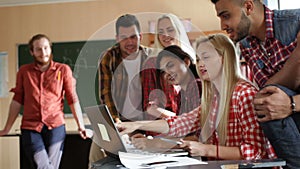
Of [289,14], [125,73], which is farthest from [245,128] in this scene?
[125,73]

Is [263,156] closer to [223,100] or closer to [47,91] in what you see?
[223,100]

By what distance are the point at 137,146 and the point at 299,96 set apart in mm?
560

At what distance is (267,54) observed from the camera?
131cm

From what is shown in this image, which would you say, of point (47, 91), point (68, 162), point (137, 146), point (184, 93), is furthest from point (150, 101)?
point (68, 162)

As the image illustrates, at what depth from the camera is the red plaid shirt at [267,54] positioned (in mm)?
1262

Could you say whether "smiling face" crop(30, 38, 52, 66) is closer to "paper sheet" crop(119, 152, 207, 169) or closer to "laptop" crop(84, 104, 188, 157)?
"laptop" crop(84, 104, 188, 157)

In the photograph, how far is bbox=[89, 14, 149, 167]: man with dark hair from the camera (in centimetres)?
169

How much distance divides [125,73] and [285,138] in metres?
0.88

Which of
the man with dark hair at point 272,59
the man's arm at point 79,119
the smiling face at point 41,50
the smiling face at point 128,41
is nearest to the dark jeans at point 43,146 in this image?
the man's arm at point 79,119

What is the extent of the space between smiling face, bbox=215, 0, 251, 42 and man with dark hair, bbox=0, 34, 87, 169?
5.35ft

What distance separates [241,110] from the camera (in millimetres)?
1174

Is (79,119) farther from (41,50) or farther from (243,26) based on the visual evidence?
(243,26)

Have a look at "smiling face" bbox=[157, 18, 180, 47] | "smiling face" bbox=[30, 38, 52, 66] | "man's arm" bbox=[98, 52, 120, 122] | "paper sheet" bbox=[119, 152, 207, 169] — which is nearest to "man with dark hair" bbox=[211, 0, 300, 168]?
"paper sheet" bbox=[119, 152, 207, 169]

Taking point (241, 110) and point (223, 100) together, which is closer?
point (241, 110)
